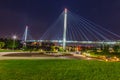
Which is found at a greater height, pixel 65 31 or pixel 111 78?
pixel 65 31

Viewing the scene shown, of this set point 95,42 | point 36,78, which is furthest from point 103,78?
point 95,42

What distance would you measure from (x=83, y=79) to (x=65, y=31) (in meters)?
27.3

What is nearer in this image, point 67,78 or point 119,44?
point 67,78

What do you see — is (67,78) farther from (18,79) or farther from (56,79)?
(18,79)

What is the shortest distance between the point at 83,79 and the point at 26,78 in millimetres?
1763

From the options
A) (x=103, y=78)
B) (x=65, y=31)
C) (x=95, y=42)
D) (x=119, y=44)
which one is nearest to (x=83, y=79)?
(x=103, y=78)

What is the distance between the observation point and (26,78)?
634 cm

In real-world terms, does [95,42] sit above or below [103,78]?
above

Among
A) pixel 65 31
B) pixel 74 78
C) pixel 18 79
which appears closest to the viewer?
pixel 18 79

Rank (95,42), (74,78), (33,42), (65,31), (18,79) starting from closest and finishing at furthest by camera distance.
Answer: (18,79), (74,78), (65,31), (95,42), (33,42)

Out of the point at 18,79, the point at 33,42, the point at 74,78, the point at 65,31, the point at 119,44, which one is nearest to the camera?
the point at 18,79

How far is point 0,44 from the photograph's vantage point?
41906 mm

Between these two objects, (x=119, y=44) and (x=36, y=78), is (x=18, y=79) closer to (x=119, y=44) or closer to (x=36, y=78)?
(x=36, y=78)

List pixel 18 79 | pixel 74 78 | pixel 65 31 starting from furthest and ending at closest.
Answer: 1. pixel 65 31
2. pixel 74 78
3. pixel 18 79
